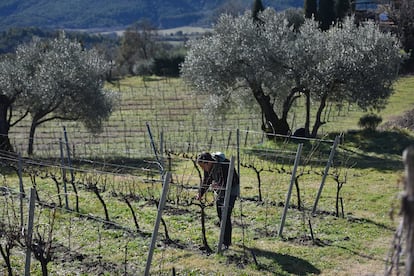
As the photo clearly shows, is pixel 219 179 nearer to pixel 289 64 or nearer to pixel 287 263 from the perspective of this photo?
pixel 287 263

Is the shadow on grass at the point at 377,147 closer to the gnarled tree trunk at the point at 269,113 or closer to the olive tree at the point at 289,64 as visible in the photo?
the olive tree at the point at 289,64

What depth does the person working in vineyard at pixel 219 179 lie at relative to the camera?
967 centimetres

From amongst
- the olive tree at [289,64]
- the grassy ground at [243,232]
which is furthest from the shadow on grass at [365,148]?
the grassy ground at [243,232]

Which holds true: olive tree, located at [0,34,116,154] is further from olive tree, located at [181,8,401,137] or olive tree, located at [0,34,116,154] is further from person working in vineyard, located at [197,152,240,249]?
person working in vineyard, located at [197,152,240,249]

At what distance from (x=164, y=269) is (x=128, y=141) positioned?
17.9 metres

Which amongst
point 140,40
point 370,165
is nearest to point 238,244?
point 370,165

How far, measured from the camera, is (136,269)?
9.52 metres

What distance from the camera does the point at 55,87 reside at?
22297 mm

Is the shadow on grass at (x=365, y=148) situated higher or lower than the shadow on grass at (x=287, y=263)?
higher

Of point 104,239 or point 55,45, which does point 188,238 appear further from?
point 55,45

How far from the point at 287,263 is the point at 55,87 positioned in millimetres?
15690

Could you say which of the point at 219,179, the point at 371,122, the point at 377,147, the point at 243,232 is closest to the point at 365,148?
the point at 377,147

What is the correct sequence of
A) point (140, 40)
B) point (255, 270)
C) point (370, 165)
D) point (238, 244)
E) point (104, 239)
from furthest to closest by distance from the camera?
point (140, 40)
point (370, 165)
point (104, 239)
point (238, 244)
point (255, 270)

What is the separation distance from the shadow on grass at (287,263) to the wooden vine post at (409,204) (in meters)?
6.13
